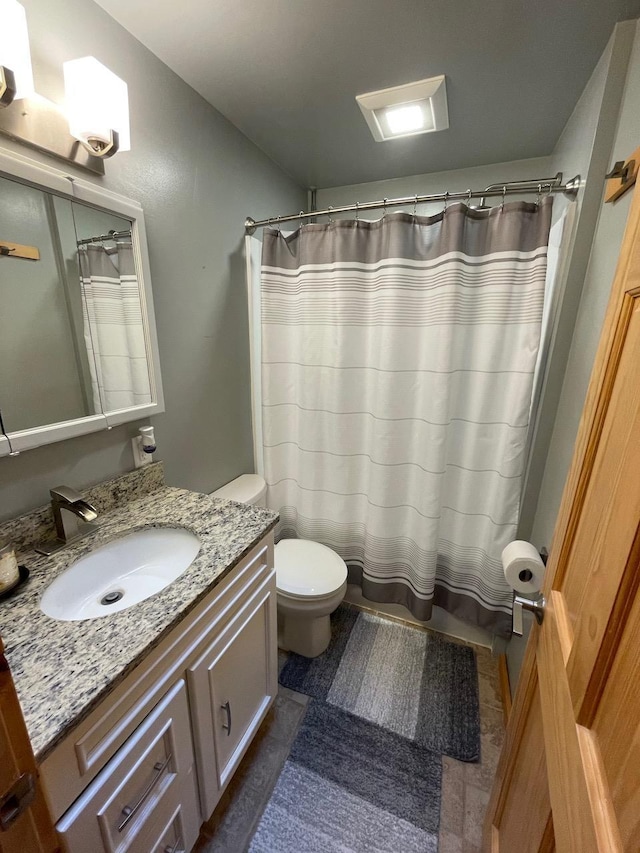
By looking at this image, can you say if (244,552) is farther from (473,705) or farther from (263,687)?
(473,705)

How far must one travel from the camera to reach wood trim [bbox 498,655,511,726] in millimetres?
1416

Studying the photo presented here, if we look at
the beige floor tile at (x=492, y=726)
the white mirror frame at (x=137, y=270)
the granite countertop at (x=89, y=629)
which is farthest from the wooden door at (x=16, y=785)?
the beige floor tile at (x=492, y=726)

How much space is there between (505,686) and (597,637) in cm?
137

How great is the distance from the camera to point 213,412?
1612 mm

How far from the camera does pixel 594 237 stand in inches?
43.6

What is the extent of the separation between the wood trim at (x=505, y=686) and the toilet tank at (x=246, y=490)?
1.35m

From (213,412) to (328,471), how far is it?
0.66 metres

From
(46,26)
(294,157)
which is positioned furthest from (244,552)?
(294,157)

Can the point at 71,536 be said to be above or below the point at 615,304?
below

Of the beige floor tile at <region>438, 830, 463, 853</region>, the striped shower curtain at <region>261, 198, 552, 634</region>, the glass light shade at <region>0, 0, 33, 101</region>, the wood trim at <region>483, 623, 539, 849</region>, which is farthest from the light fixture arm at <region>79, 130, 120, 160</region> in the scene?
the beige floor tile at <region>438, 830, 463, 853</region>

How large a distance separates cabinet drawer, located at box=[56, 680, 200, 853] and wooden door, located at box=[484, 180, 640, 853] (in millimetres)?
760

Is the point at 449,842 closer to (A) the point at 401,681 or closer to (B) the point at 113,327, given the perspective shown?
(A) the point at 401,681

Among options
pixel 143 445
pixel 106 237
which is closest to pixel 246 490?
pixel 143 445

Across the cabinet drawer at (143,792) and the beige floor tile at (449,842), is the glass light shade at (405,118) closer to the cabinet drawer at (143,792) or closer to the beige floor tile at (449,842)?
the cabinet drawer at (143,792)
